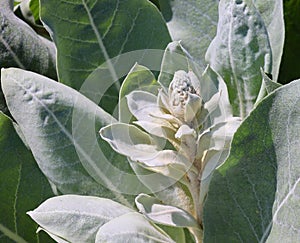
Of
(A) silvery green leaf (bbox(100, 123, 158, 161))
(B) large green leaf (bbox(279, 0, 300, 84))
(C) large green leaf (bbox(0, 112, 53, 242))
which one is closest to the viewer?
(A) silvery green leaf (bbox(100, 123, 158, 161))

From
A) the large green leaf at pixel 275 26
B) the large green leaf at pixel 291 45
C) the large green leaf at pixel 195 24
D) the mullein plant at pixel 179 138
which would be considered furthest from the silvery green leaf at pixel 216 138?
the large green leaf at pixel 291 45

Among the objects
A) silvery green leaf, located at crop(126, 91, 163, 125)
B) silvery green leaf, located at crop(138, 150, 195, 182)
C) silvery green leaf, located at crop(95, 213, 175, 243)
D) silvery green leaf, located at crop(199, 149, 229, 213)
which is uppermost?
silvery green leaf, located at crop(126, 91, 163, 125)

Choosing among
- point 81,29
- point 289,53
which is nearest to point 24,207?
point 81,29

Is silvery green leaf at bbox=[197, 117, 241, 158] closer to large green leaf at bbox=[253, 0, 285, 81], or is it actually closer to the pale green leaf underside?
the pale green leaf underside

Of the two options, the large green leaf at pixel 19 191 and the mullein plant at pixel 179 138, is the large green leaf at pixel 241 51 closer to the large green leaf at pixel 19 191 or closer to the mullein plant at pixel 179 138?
the mullein plant at pixel 179 138

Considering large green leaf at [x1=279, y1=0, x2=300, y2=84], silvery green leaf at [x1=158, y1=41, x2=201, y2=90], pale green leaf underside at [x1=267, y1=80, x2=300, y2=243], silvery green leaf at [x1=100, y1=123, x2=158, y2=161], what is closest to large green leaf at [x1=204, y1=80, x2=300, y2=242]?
pale green leaf underside at [x1=267, y1=80, x2=300, y2=243]

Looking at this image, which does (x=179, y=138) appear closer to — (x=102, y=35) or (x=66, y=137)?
(x=66, y=137)

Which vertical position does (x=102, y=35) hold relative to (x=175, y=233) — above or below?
above

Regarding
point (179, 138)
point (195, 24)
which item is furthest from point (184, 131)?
point (195, 24)

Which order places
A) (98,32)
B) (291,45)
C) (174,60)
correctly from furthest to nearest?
(291,45) → (98,32) → (174,60)
